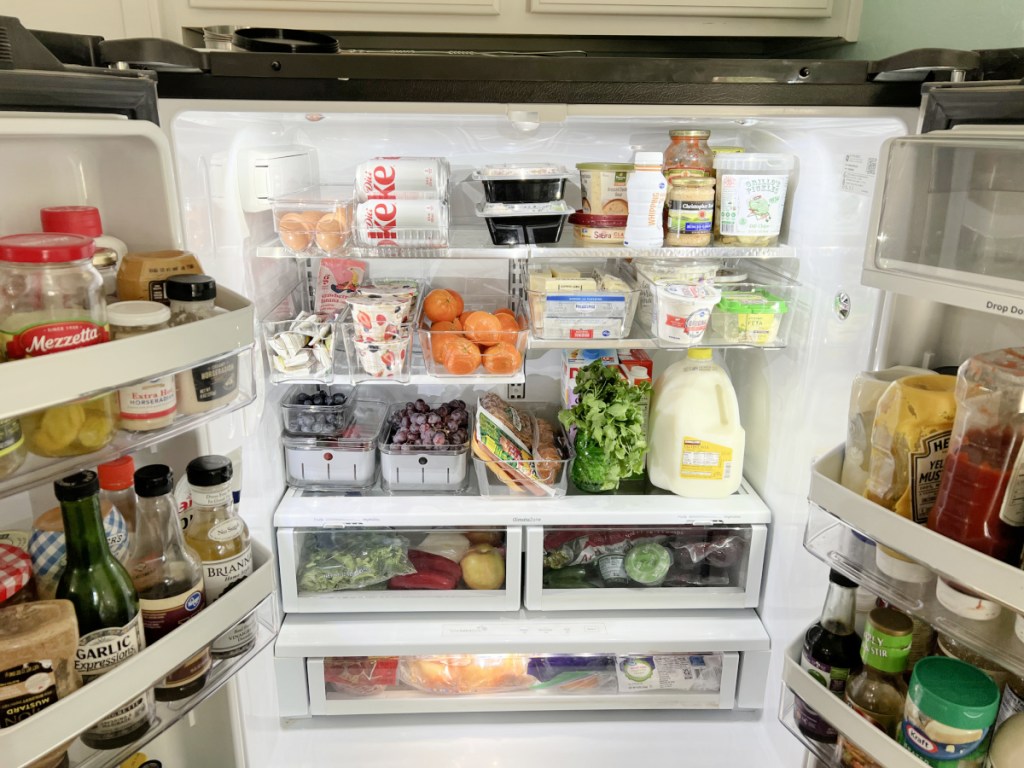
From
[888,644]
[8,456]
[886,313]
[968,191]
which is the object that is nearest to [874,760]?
[888,644]

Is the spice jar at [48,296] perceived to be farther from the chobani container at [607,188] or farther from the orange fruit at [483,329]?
the chobani container at [607,188]

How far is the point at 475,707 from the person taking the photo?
6.26ft

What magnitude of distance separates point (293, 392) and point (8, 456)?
3.89ft

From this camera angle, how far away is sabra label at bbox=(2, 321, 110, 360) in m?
0.83

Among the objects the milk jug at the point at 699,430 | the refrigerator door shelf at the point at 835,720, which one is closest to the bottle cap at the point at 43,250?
the refrigerator door shelf at the point at 835,720

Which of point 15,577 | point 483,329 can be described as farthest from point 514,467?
point 15,577

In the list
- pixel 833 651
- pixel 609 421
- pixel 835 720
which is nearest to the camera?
pixel 835 720

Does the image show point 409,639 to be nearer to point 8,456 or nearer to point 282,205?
point 282,205

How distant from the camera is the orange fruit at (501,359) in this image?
5.91 feet

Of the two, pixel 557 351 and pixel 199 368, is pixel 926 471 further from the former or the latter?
pixel 557 351

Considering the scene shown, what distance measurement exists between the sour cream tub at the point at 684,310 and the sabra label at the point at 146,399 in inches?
42.8

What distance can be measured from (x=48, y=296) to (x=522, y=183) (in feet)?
3.46

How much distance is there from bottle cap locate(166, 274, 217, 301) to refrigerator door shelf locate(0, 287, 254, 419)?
0.04 m

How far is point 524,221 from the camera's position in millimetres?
1738
